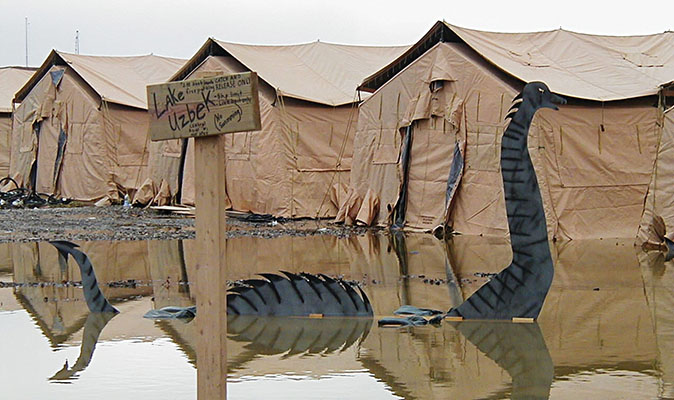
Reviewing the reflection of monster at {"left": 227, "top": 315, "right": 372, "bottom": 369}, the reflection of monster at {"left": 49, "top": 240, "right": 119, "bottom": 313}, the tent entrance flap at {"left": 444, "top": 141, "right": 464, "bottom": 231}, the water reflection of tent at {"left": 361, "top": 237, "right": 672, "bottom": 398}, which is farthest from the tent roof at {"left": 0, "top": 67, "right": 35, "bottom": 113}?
the reflection of monster at {"left": 227, "top": 315, "right": 372, "bottom": 369}

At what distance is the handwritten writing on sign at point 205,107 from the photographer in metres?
3.85

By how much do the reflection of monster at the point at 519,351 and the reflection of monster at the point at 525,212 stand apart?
0.27 meters

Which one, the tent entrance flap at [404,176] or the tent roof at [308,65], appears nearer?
the tent entrance flap at [404,176]

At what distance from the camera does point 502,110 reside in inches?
548

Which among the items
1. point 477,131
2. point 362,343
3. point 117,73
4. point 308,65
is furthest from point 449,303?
point 117,73

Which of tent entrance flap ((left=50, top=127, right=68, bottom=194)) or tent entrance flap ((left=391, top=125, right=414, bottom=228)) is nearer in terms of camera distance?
tent entrance flap ((left=391, top=125, right=414, bottom=228))

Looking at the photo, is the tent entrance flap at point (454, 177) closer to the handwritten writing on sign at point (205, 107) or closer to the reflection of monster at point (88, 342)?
the reflection of monster at point (88, 342)

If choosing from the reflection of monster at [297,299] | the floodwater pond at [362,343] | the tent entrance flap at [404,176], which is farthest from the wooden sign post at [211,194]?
the tent entrance flap at [404,176]

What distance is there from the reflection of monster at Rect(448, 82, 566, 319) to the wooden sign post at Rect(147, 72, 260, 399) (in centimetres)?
300

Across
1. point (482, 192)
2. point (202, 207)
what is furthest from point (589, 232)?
point (202, 207)

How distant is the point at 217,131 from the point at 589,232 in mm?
10537

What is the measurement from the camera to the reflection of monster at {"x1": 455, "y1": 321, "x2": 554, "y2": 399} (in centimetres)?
514

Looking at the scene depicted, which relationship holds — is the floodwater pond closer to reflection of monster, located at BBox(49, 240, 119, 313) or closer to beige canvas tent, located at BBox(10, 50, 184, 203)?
reflection of monster, located at BBox(49, 240, 119, 313)

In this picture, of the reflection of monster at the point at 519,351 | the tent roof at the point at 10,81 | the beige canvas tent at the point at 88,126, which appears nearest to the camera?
the reflection of monster at the point at 519,351
